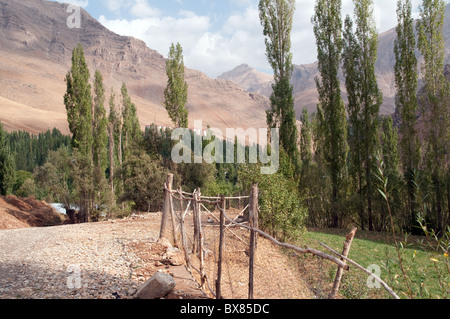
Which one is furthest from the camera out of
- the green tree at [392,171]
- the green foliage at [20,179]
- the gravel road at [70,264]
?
the green foliage at [20,179]

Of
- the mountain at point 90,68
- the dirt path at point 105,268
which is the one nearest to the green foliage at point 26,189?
the dirt path at point 105,268

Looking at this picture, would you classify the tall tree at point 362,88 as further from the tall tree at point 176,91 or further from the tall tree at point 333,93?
the tall tree at point 176,91

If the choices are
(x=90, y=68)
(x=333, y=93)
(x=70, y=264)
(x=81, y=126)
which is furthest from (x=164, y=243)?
(x=90, y=68)

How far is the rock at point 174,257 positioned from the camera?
6.67 m

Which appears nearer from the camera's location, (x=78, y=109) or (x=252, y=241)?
(x=252, y=241)

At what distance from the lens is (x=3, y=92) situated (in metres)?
106

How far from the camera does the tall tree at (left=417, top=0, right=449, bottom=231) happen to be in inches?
610

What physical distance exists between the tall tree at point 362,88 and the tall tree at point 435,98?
2268 millimetres

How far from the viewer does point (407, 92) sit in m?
17.2

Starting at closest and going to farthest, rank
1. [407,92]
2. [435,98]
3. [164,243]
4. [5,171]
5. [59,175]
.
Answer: [164,243] → [435,98] → [407,92] → [59,175] → [5,171]

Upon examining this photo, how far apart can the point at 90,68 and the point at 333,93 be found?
429 feet

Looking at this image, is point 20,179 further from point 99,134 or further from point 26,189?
point 99,134

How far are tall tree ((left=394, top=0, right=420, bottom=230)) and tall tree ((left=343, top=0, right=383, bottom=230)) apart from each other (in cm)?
121

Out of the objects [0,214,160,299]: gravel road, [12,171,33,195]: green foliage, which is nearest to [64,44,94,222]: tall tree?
[0,214,160,299]: gravel road
